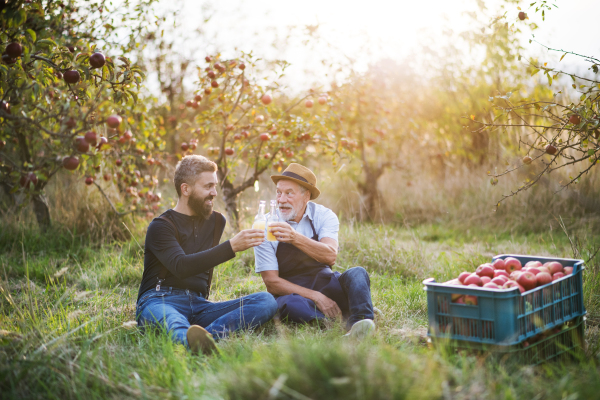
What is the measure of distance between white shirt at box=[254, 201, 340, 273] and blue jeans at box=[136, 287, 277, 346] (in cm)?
33

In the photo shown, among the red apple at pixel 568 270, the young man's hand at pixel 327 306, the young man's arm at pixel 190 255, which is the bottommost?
the young man's hand at pixel 327 306

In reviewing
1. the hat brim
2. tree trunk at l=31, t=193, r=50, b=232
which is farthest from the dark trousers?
tree trunk at l=31, t=193, r=50, b=232

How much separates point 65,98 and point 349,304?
4.14 metres

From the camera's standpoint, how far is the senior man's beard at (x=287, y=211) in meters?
3.68

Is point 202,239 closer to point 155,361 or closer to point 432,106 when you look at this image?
point 155,361

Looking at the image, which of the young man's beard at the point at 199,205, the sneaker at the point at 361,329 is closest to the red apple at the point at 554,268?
the sneaker at the point at 361,329

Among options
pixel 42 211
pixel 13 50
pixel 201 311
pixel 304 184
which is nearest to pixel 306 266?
pixel 304 184

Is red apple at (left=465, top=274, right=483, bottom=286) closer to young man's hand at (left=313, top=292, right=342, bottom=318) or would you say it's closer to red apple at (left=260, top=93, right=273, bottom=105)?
young man's hand at (left=313, top=292, right=342, bottom=318)

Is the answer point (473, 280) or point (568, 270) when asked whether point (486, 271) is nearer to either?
point (473, 280)

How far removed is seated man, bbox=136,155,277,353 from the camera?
311 cm

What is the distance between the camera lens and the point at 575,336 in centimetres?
265

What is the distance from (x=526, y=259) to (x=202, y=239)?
2255 millimetres

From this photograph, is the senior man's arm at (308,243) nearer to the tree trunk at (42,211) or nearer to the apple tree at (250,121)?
the apple tree at (250,121)

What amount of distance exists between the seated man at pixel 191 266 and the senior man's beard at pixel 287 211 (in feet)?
1.56
